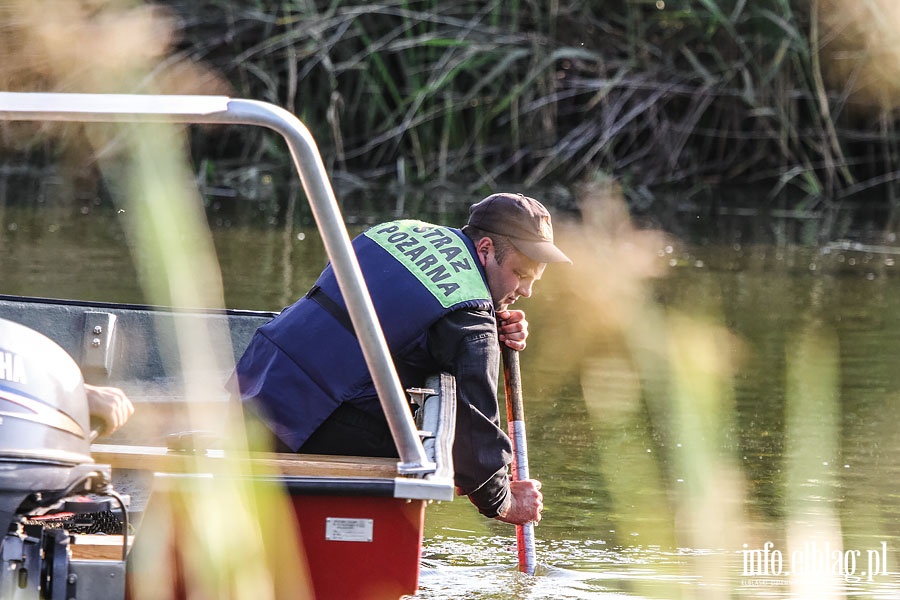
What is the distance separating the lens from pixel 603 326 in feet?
23.9

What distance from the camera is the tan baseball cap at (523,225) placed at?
3471 millimetres

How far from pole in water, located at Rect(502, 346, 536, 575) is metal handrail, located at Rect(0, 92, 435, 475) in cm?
114

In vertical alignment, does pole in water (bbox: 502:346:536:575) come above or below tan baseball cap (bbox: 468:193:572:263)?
below

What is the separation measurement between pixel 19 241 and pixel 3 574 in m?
6.47

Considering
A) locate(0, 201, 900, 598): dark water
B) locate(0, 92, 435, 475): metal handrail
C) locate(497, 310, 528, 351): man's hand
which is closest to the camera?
locate(0, 92, 435, 475): metal handrail

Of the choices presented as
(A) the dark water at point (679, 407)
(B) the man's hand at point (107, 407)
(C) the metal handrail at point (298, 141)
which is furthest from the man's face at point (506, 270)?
(B) the man's hand at point (107, 407)

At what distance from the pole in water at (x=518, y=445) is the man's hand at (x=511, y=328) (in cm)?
7

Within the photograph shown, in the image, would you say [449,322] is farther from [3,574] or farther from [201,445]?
[3,574]

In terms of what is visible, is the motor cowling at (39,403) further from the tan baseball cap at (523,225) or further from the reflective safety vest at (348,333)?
the tan baseball cap at (523,225)

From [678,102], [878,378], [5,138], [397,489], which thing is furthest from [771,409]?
[5,138]

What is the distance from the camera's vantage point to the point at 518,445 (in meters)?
4.02

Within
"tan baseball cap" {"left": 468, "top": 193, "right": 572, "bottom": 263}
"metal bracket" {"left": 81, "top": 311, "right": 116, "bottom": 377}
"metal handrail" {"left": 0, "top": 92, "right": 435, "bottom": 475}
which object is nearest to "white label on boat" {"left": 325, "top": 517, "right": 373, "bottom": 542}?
"metal handrail" {"left": 0, "top": 92, "right": 435, "bottom": 475}

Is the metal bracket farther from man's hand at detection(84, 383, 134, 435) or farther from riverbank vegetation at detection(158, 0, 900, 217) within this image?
riverbank vegetation at detection(158, 0, 900, 217)

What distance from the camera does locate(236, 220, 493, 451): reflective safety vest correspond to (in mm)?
3266
